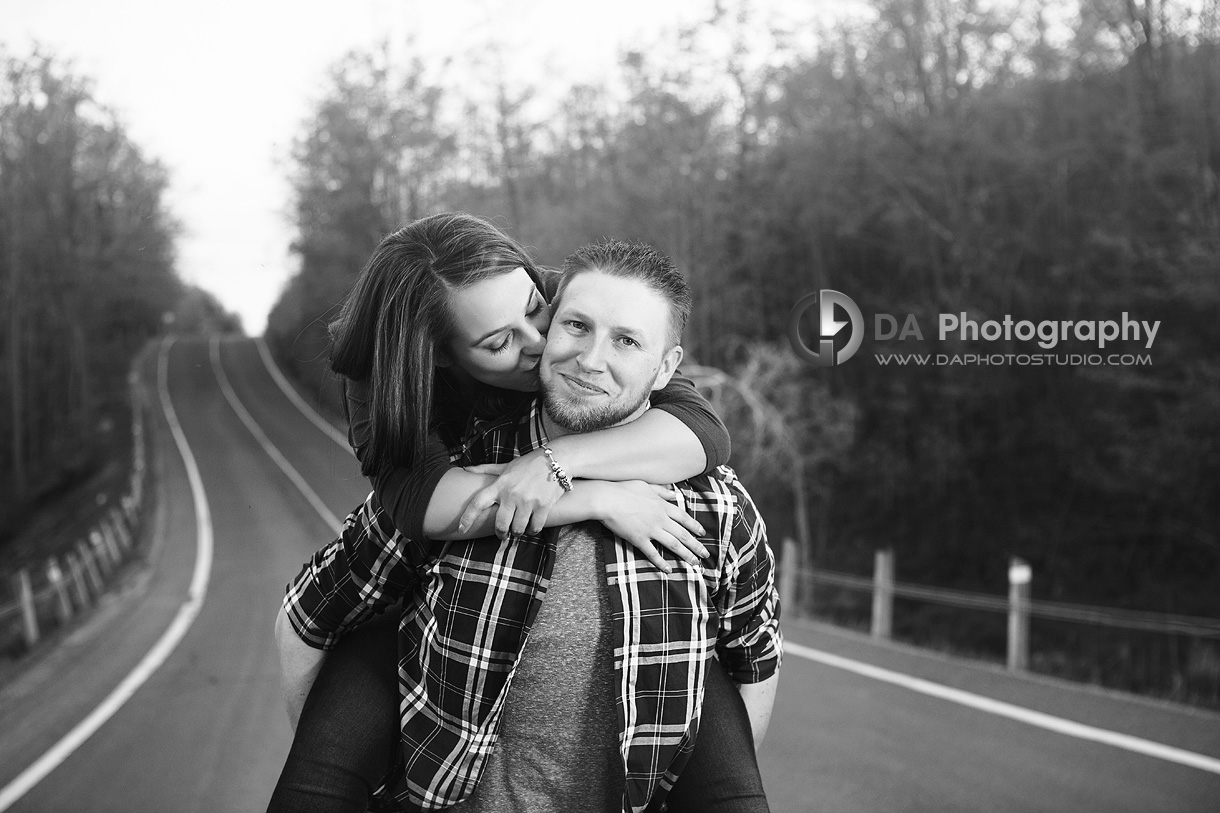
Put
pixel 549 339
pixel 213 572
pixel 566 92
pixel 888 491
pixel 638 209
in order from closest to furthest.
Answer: pixel 549 339 < pixel 213 572 < pixel 638 209 < pixel 888 491 < pixel 566 92

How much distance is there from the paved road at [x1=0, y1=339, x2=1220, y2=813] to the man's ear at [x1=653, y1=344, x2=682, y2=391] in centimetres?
106

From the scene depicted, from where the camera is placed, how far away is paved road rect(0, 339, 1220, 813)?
15.9ft

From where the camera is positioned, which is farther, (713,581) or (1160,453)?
(1160,453)

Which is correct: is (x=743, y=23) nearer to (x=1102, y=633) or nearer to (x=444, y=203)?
(x=444, y=203)

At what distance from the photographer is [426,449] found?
1.91 m

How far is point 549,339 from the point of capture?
1842mm

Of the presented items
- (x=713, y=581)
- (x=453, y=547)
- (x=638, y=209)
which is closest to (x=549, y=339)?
(x=453, y=547)

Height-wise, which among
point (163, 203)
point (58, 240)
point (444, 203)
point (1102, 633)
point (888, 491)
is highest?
point (444, 203)

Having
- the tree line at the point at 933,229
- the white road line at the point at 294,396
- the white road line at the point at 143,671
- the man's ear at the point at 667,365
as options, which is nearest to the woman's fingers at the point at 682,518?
the man's ear at the point at 667,365

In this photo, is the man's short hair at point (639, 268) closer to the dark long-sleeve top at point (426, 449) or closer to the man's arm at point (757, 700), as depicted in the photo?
the dark long-sleeve top at point (426, 449)

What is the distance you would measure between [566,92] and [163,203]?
15049 mm

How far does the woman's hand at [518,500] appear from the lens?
172 cm

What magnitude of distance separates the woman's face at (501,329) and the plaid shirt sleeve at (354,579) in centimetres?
35

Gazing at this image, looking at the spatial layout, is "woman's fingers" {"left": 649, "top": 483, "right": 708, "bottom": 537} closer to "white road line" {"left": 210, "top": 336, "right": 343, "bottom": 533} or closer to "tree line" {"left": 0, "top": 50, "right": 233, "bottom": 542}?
"tree line" {"left": 0, "top": 50, "right": 233, "bottom": 542}
